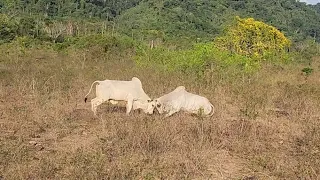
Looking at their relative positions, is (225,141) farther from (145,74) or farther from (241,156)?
(145,74)

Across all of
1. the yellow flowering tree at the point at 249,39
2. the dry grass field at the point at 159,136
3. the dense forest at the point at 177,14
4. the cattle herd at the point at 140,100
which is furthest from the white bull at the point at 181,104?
the dense forest at the point at 177,14

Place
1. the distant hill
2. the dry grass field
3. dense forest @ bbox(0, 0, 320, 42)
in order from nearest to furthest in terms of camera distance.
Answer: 1. the dry grass field
2. dense forest @ bbox(0, 0, 320, 42)
3. the distant hill

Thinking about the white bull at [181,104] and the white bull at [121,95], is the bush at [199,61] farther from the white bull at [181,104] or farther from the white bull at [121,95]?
the white bull at [121,95]

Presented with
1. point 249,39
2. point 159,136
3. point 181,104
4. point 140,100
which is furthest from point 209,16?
point 159,136

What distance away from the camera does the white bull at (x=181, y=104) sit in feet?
24.0

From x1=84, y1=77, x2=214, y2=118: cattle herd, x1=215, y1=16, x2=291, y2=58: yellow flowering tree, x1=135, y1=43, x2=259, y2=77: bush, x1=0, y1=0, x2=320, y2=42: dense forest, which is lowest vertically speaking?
x1=84, y1=77, x2=214, y2=118: cattle herd

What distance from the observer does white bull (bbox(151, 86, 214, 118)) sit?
287 inches

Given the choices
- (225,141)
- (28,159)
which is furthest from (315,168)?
(28,159)

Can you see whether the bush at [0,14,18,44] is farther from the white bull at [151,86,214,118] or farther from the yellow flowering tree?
the white bull at [151,86,214,118]

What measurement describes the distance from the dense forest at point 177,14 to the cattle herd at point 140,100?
30153 mm

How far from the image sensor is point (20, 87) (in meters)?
8.96

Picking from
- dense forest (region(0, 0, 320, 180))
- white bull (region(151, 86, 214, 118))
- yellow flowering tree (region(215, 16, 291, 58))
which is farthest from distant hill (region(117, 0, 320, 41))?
white bull (region(151, 86, 214, 118))

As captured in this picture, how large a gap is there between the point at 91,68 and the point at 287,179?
8.67 meters

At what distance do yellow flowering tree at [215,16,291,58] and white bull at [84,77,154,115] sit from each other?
38.2ft
